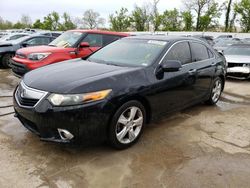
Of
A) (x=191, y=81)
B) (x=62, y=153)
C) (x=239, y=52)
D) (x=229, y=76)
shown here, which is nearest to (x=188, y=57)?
(x=191, y=81)

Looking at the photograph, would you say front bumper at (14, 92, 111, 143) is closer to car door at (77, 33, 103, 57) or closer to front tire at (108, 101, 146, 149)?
front tire at (108, 101, 146, 149)

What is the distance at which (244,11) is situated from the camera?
43.0 metres

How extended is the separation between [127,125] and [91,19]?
64558 millimetres

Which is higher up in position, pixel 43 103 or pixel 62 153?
pixel 43 103

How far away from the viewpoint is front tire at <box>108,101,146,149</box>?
135 inches

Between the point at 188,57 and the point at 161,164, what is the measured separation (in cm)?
223

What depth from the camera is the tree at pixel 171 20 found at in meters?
50.9

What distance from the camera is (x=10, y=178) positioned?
2961 mm

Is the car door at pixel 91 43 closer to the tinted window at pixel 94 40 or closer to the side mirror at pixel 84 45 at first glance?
the tinted window at pixel 94 40

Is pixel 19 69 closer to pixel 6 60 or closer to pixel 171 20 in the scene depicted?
pixel 6 60

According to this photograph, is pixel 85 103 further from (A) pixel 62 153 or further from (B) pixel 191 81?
(B) pixel 191 81

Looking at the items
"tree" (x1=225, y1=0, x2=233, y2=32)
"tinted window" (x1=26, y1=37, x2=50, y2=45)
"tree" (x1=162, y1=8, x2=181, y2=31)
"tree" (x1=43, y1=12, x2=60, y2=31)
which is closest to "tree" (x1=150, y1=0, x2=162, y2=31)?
"tree" (x1=162, y1=8, x2=181, y2=31)

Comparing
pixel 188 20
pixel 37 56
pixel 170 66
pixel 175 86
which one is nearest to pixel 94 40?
pixel 37 56

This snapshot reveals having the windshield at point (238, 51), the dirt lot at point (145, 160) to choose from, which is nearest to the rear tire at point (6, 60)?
the dirt lot at point (145, 160)
